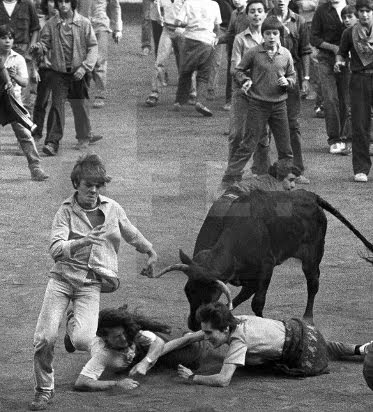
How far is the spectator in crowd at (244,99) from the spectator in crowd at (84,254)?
595 centimetres

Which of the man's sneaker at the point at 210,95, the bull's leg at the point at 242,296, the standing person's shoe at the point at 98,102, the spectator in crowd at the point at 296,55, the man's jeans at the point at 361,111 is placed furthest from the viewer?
the man's sneaker at the point at 210,95

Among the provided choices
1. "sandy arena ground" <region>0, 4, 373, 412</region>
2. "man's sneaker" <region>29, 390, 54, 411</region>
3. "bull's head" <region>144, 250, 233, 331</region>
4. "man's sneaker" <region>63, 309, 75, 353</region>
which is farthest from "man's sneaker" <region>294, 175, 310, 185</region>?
"man's sneaker" <region>29, 390, 54, 411</region>

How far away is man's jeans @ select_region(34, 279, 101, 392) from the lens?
8.78 m

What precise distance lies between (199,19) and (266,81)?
479cm

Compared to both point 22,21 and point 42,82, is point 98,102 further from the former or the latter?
point 42,82

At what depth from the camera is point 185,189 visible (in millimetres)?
15805

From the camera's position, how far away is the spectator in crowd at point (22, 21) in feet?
61.7

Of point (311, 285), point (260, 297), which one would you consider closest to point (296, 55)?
point (311, 285)

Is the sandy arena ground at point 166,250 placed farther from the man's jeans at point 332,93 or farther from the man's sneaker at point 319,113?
the man's jeans at point 332,93

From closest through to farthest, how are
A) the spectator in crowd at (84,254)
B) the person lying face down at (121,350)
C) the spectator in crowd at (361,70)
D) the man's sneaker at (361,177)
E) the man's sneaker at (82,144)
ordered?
the spectator in crowd at (84,254) → the person lying face down at (121,350) → the spectator in crowd at (361,70) → the man's sneaker at (361,177) → the man's sneaker at (82,144)

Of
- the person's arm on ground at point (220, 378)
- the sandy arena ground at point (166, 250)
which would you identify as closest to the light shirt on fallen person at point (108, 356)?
the sandy arena ground at point (166, 250)

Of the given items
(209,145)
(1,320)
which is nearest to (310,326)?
(1,320)

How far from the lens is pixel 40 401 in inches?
344

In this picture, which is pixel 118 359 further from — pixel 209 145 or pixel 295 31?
pixel 209 145
